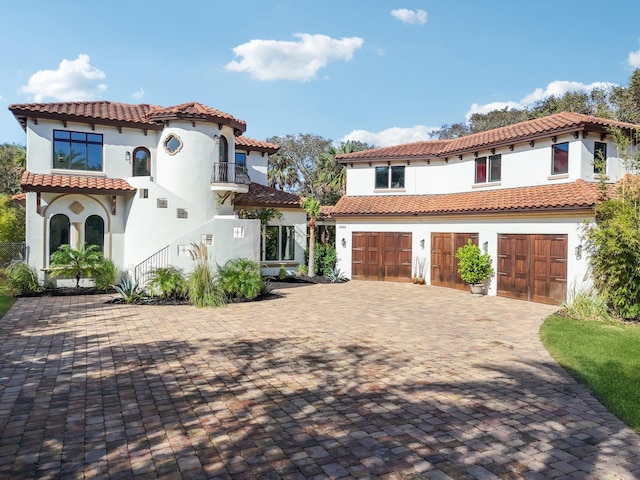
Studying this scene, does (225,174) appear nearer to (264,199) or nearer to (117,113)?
(264,199)

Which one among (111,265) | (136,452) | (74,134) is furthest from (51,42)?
(136,452)

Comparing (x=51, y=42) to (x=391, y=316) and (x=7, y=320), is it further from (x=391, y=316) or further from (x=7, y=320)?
(x=391, y=316)

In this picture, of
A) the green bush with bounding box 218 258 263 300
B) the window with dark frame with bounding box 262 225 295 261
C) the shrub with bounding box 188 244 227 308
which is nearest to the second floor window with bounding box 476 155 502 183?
the window with dark frame with bounding box 262 225 295 261

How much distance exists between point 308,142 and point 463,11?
1416 inches

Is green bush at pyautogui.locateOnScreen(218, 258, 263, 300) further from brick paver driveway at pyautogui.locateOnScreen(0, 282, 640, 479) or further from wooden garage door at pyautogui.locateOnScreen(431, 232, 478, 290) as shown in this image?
wooden garage door at pyautogui.locateOnScreen(431, 232, 478, 290)

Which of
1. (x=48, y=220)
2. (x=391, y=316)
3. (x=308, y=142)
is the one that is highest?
(x=308, y=142)

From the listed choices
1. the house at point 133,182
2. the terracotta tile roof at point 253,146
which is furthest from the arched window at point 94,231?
the terracotta tile roof at point 253,146

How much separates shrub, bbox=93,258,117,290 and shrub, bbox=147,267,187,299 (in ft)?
11.5

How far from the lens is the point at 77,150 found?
18.7 metres

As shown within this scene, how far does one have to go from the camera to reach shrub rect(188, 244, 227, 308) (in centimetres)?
1416

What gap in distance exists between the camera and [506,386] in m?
6.95

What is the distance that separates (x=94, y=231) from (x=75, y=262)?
195cm

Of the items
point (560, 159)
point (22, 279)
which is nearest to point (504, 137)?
point (560, 159)

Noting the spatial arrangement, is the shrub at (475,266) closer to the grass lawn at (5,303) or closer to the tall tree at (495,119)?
the grass lawn at (5,303)
